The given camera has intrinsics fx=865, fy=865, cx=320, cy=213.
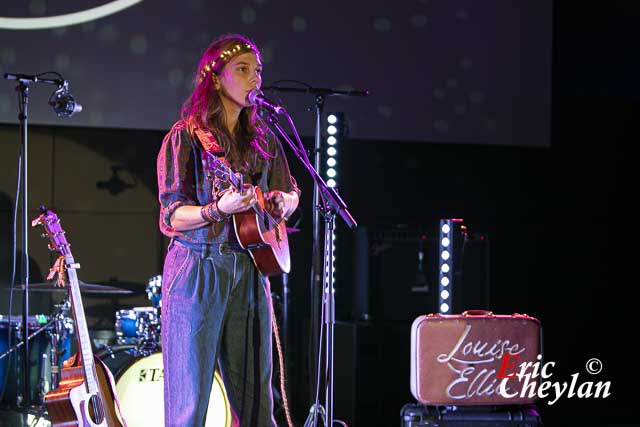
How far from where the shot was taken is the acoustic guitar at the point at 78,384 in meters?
3.46

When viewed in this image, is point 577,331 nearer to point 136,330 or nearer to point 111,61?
point 136,330

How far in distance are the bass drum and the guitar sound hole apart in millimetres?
1011

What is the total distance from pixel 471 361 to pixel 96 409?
154cm

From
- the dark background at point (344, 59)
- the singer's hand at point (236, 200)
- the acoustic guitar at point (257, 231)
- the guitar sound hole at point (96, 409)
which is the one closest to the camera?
the singer's hand at point (236, 200)

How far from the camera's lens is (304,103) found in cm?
547

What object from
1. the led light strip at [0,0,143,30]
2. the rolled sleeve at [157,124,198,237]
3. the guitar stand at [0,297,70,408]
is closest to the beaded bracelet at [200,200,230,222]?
the rolled sleeve at [157,124,198,237]

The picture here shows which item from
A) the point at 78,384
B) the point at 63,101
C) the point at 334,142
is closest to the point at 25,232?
the point at 63,101

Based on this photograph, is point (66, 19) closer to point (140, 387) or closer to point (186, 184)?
point (140, 387)

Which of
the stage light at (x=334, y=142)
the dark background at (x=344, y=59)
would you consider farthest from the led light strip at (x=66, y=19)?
the stage light at (x=334, y=142)

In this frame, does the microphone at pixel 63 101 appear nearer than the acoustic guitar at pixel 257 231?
No

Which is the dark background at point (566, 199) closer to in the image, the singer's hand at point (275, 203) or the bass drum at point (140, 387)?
the bass drum at point (140, 387)

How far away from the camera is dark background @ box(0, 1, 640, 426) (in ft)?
19.3

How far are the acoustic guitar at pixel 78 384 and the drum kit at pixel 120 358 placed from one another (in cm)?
87

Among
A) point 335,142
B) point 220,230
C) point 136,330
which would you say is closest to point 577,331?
point 335,142
